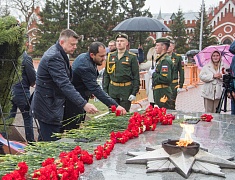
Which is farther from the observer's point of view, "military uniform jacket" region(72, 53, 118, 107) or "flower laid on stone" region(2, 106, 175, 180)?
"military uniform jacket" region(72, 53, 118, 107)

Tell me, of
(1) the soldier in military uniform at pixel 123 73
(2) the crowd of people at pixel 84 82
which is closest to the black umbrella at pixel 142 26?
(2) the crowd of people at pixel 84 82

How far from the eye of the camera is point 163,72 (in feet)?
19.1

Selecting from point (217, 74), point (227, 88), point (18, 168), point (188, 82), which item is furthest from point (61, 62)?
point (188, 82)

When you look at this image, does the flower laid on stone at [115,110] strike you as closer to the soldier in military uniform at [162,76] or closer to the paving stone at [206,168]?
the paving stone at [206,168]

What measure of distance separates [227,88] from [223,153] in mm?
2704

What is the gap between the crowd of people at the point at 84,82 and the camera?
3.79m

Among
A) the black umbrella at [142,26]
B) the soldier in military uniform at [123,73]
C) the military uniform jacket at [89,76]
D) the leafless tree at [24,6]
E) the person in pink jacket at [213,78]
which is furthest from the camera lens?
the leafless tree at [24,6]

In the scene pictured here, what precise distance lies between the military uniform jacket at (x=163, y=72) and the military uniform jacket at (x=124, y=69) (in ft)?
1.39

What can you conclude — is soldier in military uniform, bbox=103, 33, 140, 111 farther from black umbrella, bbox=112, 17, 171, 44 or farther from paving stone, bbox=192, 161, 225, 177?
black umbrella, bbox=112, 17, 171, 44

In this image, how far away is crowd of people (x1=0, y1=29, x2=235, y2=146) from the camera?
379cm

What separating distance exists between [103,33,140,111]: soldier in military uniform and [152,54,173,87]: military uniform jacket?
0.42 metres

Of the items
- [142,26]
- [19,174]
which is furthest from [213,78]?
[19,174]

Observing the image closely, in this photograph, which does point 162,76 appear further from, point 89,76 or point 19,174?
point 19,174

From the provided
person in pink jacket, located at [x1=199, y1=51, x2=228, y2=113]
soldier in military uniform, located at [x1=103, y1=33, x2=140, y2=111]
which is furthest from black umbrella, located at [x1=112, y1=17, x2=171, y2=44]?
soldier in military uniform, located at [x1=103, y1=33, x2=140, y2=111]
